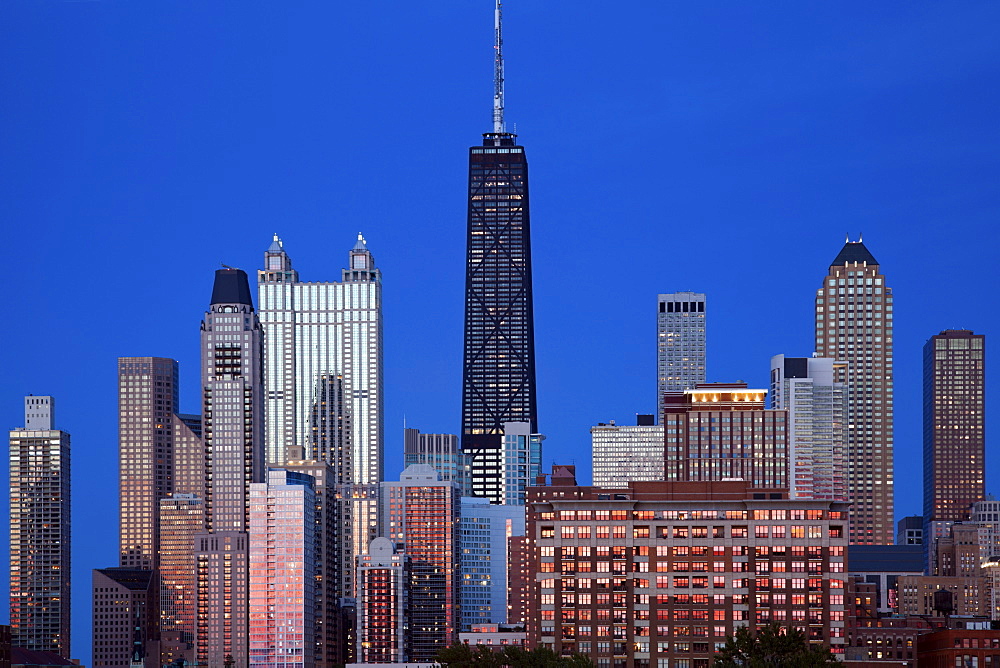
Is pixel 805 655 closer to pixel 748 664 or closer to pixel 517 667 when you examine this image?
pixel 748 664

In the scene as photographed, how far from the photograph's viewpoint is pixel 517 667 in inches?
7859

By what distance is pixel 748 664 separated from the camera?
169 meters

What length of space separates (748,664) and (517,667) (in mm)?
37361

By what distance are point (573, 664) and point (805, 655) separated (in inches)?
899

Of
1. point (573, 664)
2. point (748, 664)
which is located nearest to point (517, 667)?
point (573, 664)

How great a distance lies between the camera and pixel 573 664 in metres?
176

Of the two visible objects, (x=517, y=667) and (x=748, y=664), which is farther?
(x=517, y=667)

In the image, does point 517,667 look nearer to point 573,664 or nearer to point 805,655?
point 573,664

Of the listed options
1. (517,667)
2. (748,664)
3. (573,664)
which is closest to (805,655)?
(748,664)

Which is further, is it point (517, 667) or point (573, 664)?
point (517, 667)

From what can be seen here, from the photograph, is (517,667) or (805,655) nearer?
(805,655)

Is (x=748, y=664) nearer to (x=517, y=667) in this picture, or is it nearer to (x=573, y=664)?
(x=573, y=664)
